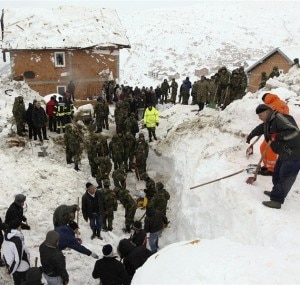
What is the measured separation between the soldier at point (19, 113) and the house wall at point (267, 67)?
19970mm

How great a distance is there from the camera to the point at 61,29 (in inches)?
968

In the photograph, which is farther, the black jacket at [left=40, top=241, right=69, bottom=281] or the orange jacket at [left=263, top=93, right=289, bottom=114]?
the orange jacket at [left=263, top=93, right=289, bottom=114]

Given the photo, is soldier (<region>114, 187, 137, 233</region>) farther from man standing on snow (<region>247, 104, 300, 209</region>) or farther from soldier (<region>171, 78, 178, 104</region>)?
soldier (<region>171, 78, 178, 104</region>)

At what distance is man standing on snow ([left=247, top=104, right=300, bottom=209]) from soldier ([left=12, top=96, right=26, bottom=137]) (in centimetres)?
989

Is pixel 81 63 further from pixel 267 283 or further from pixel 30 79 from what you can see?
pixel 267 283

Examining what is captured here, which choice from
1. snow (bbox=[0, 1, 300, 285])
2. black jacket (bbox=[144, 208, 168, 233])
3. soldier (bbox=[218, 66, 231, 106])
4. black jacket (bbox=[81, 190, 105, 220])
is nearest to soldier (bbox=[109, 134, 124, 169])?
snow (bbox=[0, 1, 300, 285])

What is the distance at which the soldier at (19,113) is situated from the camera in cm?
1387

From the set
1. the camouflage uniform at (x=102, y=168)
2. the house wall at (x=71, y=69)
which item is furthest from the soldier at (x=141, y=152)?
the house wall at (x=71, y=69)

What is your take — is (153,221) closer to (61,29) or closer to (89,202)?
(89,202)

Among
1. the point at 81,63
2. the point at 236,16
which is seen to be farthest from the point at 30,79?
the point at 236,16

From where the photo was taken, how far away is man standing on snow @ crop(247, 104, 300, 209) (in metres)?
6.36

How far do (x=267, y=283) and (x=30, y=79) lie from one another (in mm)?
22868

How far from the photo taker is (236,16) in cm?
7369

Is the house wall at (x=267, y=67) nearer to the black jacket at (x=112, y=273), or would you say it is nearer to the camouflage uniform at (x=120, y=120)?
the camouflage uniform at (x=120, y=120)
